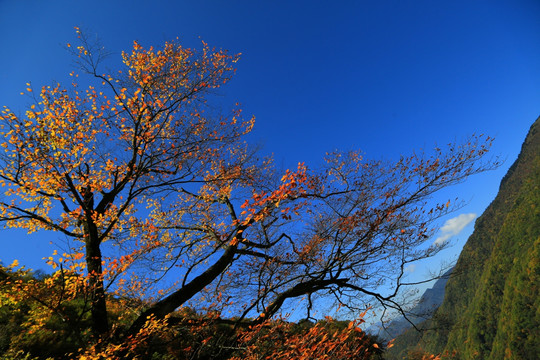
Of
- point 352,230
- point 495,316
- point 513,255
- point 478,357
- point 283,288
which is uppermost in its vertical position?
point 352,230

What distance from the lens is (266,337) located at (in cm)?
700

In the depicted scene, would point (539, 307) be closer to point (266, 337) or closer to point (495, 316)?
point (495, 316)

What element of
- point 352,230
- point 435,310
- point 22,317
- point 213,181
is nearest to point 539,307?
point 435,310

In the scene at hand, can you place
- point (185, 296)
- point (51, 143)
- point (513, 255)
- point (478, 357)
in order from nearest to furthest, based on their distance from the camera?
point (185, 296), point (51, 143), point (478, 357), point (513, 255)

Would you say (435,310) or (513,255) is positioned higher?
(435,310)

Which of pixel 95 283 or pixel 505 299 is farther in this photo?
pixel 505 299

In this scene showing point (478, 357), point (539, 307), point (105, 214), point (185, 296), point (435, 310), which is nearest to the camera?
point (185, 296)

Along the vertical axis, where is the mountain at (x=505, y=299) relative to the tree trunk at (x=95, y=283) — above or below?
below

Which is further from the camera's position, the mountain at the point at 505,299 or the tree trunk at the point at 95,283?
the mountain at the point at 505,299

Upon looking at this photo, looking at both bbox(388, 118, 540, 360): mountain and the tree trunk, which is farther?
bbox(388, 118, 540, 360): mountain

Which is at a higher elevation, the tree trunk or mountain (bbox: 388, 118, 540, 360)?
the tree trunk

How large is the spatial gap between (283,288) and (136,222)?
19.0 feet

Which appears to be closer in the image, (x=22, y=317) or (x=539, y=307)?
(x=22, y=317)

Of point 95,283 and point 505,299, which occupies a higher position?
point 95,283
